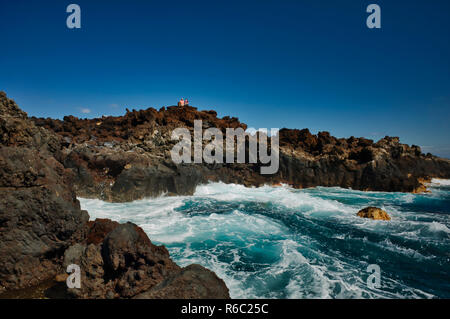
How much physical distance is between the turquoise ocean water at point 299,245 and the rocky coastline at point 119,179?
2272 mm

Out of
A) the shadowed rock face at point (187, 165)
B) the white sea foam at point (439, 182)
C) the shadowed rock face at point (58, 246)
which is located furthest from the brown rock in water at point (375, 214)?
the white sea foam at point (439, 182)

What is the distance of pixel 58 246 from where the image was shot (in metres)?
5.38

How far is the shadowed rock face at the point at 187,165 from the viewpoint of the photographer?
49.9ft

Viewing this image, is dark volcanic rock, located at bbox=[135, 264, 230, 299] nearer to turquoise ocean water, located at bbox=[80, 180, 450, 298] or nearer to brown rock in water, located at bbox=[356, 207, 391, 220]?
turquoise ocean water, located at bbox=[80, 180, 450, 298]

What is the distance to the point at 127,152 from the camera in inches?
648

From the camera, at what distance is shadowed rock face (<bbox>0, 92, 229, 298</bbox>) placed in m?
4.30

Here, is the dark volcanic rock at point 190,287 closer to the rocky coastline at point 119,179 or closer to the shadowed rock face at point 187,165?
the rocky coastline at point 119,179

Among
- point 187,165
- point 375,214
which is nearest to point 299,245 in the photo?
point 375,214

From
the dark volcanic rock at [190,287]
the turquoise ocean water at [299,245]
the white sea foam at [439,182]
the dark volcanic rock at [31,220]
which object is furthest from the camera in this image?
the white sea foam at [439,182]

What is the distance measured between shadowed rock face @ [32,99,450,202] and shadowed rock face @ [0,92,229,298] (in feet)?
31.4

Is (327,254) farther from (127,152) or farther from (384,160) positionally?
(384,160)

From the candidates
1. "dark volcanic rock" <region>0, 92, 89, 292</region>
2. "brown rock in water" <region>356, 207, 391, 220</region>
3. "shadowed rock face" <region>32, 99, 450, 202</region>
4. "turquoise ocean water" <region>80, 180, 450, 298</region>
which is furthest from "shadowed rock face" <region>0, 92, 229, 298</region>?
"brown rock in water" <region>356, 207, 391, 220</region>

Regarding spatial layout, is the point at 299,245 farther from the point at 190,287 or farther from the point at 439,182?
the point at 439,182

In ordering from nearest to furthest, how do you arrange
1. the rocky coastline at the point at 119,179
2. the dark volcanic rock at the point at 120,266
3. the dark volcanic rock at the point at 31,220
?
1. the dark volcanic rock at the point at 120,266
2. the rocky coastline at the point at 119,179
3. the dark volcanic rock at the point at 31,220
